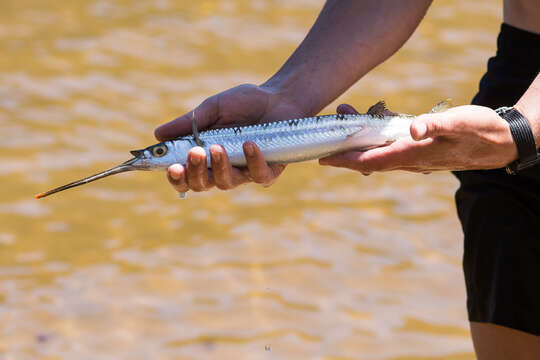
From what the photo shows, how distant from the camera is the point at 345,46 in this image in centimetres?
279

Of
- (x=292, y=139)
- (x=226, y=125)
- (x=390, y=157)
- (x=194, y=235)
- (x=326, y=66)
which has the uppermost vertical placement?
(x=326, y=66)

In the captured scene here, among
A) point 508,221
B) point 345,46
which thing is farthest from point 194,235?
point 508,221

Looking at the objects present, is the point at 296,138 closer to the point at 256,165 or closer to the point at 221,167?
the point at 256,165

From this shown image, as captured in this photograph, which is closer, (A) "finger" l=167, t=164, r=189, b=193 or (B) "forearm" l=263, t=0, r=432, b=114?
(A) "finger" l=167, t=164, r=189, b=193

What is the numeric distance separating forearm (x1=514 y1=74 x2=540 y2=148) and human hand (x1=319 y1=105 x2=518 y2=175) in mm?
79

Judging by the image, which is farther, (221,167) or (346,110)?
(346,110)

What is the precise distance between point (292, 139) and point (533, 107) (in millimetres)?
794

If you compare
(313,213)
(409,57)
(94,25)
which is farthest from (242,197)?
(94,25)

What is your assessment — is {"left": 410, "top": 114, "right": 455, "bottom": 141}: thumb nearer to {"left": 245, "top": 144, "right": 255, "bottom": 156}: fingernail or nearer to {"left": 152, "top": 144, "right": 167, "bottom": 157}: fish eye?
{"left": 245, "top": 144, "right": 255, "bottom": 156}: fingernail

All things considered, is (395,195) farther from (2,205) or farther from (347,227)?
(2,205)

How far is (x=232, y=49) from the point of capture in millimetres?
7996

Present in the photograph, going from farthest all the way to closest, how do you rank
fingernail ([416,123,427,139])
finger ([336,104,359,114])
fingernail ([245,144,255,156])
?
finger ([336,104,359,114]), fingernail ([245,144,255,156]), fingernail ([416,123,427,139])

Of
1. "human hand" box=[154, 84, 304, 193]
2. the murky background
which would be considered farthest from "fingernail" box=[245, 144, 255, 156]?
the murky background

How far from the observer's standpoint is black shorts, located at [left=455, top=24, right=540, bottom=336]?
2.51 m
